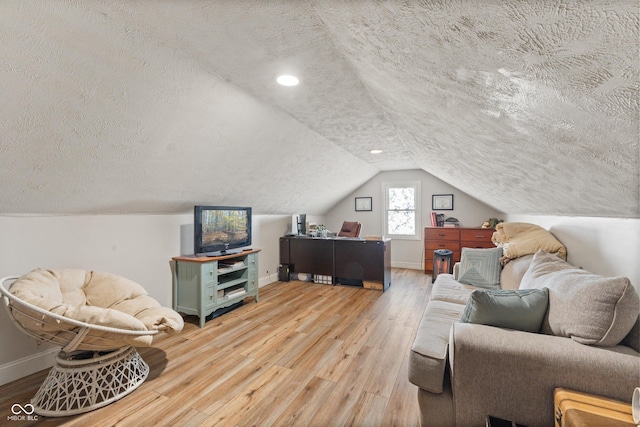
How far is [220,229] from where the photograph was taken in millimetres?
3379

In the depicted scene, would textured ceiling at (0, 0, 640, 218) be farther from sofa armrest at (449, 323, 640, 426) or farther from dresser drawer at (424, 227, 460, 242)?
dresser drawer at (424, 227, 460, 242)

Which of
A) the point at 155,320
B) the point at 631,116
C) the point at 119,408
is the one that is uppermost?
the point at 631,116

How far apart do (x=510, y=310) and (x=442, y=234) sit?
4002mm

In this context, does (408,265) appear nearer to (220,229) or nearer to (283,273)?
(283,273)

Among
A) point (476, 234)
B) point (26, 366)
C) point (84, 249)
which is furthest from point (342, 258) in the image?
point (26, 366)

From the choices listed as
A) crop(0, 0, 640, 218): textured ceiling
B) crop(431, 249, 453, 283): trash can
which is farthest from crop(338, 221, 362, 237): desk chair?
crop(0, 0, 640, 218): textured ceiling

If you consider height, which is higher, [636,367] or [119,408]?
[636,367]

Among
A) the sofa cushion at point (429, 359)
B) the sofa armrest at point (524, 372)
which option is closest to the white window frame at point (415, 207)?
the sofa cushion at point (429, 359)

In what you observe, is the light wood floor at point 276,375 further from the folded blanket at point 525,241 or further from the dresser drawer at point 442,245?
the dresser drawer at point 442,245

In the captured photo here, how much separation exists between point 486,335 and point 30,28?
2.51m

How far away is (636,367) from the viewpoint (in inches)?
40.7

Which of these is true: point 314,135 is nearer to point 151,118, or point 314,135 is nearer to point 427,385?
point 151,118

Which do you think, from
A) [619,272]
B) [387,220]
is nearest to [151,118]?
[619,272]

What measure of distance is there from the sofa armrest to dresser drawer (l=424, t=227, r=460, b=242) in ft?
13.4
